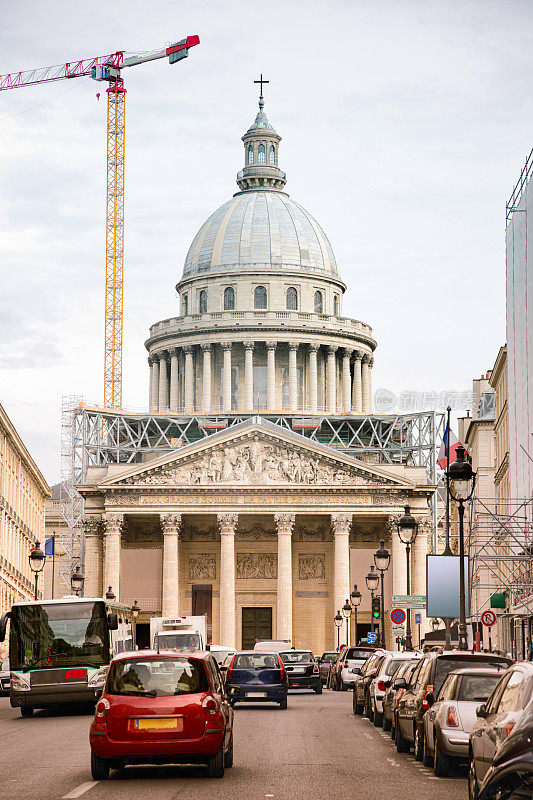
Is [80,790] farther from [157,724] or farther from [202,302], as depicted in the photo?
[202,302]

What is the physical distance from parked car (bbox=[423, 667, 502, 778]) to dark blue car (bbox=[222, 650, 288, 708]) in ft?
66.6

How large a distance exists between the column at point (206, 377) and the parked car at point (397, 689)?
344 ft

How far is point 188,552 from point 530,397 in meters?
61.8

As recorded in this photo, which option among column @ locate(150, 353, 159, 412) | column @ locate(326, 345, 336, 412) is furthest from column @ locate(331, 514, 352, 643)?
column @ locate(150, 353, 159, 412)

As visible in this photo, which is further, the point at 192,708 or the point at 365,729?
the point at 365,729

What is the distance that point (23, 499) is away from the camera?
101 m

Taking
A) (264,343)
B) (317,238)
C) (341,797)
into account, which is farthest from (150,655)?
(317,238)

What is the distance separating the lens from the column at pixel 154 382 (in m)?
143

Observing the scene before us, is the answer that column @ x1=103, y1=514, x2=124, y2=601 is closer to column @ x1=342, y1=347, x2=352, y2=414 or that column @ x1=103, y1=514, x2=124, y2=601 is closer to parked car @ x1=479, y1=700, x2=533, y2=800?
column @ x1=342, y1=347, x2=352, y2=414

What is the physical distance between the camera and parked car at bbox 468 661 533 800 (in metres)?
13.4

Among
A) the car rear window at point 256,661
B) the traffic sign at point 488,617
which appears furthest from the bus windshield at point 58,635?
the traffic sign at point 488,617

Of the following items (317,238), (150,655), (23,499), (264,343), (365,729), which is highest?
(317,238)

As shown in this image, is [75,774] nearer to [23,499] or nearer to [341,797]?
[341,797]

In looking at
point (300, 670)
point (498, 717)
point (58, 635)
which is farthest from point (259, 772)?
point (300, 670)
